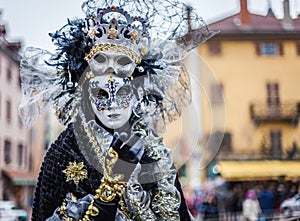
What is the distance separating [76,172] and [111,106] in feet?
1.08

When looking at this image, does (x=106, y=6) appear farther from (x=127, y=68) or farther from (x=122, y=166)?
(x=122, y=166)

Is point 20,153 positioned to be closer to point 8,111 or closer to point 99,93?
point 8,111

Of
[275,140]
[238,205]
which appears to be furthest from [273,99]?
[238,205]

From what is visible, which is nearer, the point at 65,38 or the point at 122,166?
the point at 122,166

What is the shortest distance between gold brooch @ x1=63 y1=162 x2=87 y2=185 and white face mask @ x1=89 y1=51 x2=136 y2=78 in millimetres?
420

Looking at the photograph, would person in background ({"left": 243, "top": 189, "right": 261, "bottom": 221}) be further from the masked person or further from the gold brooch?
the gold brooch

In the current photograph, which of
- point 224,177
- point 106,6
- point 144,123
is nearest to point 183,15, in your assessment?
point 106,6

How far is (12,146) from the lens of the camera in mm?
28094

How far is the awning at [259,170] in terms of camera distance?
20.8 meters

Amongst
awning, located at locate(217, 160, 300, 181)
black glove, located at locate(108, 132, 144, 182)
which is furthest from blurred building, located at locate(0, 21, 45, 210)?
black glove, located at locate(108, 132, 144, 182)

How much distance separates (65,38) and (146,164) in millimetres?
752

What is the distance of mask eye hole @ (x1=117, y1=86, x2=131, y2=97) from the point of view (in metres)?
2.69

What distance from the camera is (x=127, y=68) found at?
2.72 m

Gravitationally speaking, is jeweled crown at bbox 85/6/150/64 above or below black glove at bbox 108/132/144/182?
above
